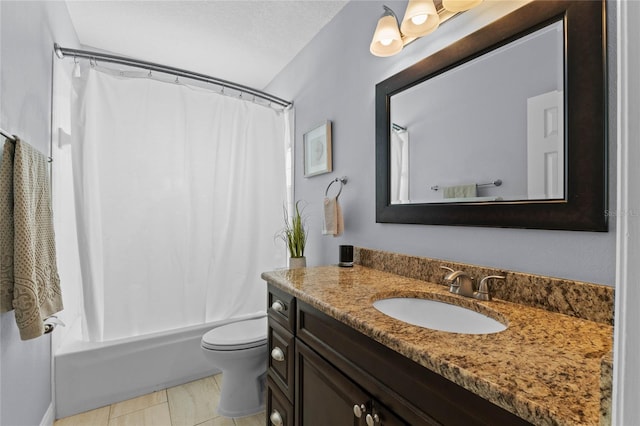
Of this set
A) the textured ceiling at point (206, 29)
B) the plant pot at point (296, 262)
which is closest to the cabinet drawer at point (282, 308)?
the plant pot at point (296, 262)

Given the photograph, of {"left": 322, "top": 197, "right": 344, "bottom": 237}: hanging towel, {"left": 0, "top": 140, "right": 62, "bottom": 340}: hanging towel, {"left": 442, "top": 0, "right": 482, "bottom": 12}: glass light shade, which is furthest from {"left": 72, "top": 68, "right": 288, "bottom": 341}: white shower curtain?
{"left": 442, "top": 0, "right": 482, "bottom": 12}: glass light shade

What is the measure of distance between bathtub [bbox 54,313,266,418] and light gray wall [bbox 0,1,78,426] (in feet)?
0.38

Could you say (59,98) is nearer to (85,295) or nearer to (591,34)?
(85,295)

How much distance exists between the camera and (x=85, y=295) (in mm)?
1808

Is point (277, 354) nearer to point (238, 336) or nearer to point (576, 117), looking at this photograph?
point (238, 336)

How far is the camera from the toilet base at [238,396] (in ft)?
5.74

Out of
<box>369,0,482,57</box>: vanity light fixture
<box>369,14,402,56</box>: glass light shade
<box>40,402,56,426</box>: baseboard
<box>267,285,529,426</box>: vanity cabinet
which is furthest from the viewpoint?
<box>40,402,56,426</box>: baseboard

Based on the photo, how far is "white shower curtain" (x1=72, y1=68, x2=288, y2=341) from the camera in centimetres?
184

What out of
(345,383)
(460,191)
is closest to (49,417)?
(345,383)

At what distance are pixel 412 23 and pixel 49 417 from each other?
105 inches

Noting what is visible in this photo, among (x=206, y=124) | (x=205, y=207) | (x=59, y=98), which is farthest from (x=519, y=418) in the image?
(x=59, y=98)

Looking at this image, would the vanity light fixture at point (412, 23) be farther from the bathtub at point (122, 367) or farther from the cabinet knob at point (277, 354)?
the bathtub at point (122, 367)

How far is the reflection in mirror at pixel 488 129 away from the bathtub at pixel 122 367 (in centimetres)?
176

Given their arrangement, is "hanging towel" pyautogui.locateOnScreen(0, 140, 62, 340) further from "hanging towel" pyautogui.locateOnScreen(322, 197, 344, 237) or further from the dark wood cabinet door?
"hanging towel" pyautogui.locateOnScreen(322, 197, 344, 237)
